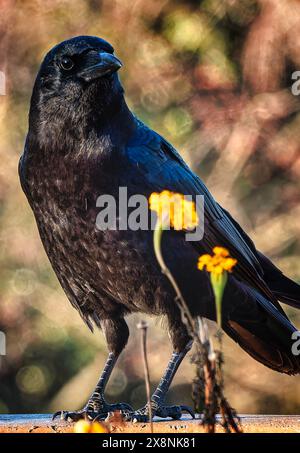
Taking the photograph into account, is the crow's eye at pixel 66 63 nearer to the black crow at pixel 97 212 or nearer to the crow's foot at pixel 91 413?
the black crow at pixel 97 212

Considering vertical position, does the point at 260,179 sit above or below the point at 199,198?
above

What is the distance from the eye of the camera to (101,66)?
132 inches

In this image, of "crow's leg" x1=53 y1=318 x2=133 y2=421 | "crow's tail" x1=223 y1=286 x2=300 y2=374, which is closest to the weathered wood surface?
"crow's leg" x1=53 y1=318 x2=133 y2=421

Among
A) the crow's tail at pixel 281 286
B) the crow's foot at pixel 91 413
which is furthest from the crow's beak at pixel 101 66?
the crow's foot at pixel 91 413

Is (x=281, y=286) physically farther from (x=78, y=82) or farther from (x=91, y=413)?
(x=78, y=82)

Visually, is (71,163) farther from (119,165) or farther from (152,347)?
(152,347)

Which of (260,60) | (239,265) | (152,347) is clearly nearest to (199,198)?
(239,265)

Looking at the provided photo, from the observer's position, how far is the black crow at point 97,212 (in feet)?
11.1

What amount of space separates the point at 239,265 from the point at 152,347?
4.90 ft

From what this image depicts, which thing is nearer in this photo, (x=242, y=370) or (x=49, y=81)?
(x=49, y=81)

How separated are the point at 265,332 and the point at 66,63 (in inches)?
52.4

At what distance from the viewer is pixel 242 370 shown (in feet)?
16.7

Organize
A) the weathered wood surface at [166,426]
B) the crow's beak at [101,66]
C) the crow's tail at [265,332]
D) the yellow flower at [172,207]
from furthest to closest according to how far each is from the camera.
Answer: the crow's tail at [265,332], the crow's beak at [101,66], the weathered wood surface at [166,426], the yellow flower at [172,207]

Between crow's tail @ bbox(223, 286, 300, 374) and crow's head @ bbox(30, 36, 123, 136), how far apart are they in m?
0.93
